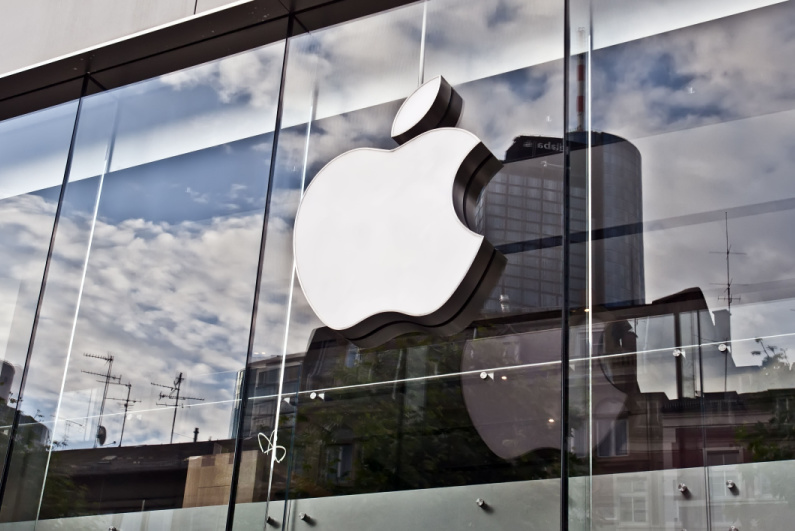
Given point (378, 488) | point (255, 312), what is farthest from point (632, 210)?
point (255, 312)

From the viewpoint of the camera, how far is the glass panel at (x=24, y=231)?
20.4ft

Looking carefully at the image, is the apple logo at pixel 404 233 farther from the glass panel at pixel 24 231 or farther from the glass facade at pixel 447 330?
the glass panel at pixel 24 231

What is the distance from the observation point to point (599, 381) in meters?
4.11

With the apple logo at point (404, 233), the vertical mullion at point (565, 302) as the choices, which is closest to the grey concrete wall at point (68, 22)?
the apple logo at point (404, 233)

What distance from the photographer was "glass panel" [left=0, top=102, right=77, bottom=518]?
6219 millimetres

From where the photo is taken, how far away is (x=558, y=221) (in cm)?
455

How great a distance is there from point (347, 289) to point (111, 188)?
8.08 ft

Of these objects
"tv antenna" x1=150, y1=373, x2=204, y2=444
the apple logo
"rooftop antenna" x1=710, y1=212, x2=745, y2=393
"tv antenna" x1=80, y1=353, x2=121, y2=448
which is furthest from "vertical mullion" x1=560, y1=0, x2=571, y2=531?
"tv antenna" x1=80, y1=353, x2=121, y2=448

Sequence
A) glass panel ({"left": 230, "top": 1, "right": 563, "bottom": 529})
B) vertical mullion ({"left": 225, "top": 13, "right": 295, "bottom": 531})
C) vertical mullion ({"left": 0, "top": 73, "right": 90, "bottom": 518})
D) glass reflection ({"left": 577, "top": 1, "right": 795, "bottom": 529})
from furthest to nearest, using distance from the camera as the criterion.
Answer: vertical mullion ({"left": 0, "top": 73, "right": 90, "bottom": 518}), vertical mullion ({"left": 225, "top": 13, "right": 295, "bottom": 531}), glass panel ({"left": 230, "top": 1, "right": 563, "bottom": 529}), glass reflection ({"left": 577, "top": 1, "right": 795, "bottom": 529})

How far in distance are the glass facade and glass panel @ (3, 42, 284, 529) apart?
2cm

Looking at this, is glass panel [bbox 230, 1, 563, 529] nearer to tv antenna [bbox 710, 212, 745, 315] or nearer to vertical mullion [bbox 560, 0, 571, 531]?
vertical mullion [bbox 560, 0, 571, 531]

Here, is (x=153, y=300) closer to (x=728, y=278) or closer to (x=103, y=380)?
(x=103, y=380)

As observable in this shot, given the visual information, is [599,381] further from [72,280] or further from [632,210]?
[72,280]

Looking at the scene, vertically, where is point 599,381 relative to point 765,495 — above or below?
above
